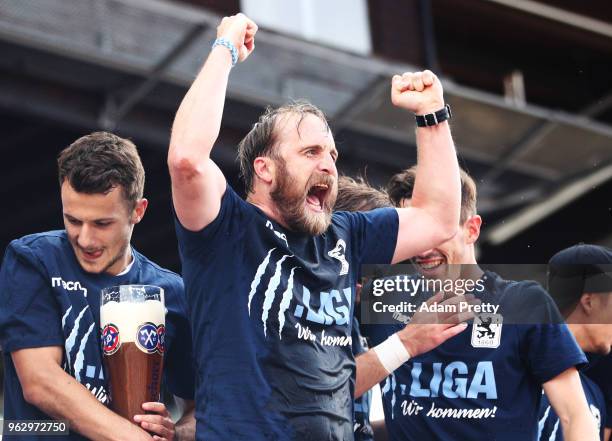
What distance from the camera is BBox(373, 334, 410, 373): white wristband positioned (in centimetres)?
354

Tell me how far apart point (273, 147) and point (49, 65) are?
5893 millimetres

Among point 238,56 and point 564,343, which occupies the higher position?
point 238,56

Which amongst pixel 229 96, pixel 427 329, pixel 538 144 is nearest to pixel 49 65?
pixel 229 96

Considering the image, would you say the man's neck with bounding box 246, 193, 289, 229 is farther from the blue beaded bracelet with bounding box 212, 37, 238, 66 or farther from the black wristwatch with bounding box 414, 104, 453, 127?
the black wristwatch with bounding box 414, 104, 453, 127

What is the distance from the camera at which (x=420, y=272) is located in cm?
409

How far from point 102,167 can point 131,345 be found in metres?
0.72

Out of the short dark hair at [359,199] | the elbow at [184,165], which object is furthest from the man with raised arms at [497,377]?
the elbow at [184,165]

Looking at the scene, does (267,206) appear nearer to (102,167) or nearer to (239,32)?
(239,32)

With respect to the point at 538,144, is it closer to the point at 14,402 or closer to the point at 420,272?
the point at 420,272

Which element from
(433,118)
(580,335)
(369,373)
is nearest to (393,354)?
(369,373)

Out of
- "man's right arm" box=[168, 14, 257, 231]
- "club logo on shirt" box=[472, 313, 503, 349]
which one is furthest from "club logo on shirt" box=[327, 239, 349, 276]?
"club logo on shirt" box=[472, 313, 503, 349]

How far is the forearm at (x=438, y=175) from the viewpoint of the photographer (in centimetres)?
339

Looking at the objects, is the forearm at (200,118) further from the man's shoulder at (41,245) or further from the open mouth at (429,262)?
the open mouth at (429,262)

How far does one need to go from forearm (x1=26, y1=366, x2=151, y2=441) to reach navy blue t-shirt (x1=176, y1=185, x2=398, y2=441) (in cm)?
26
